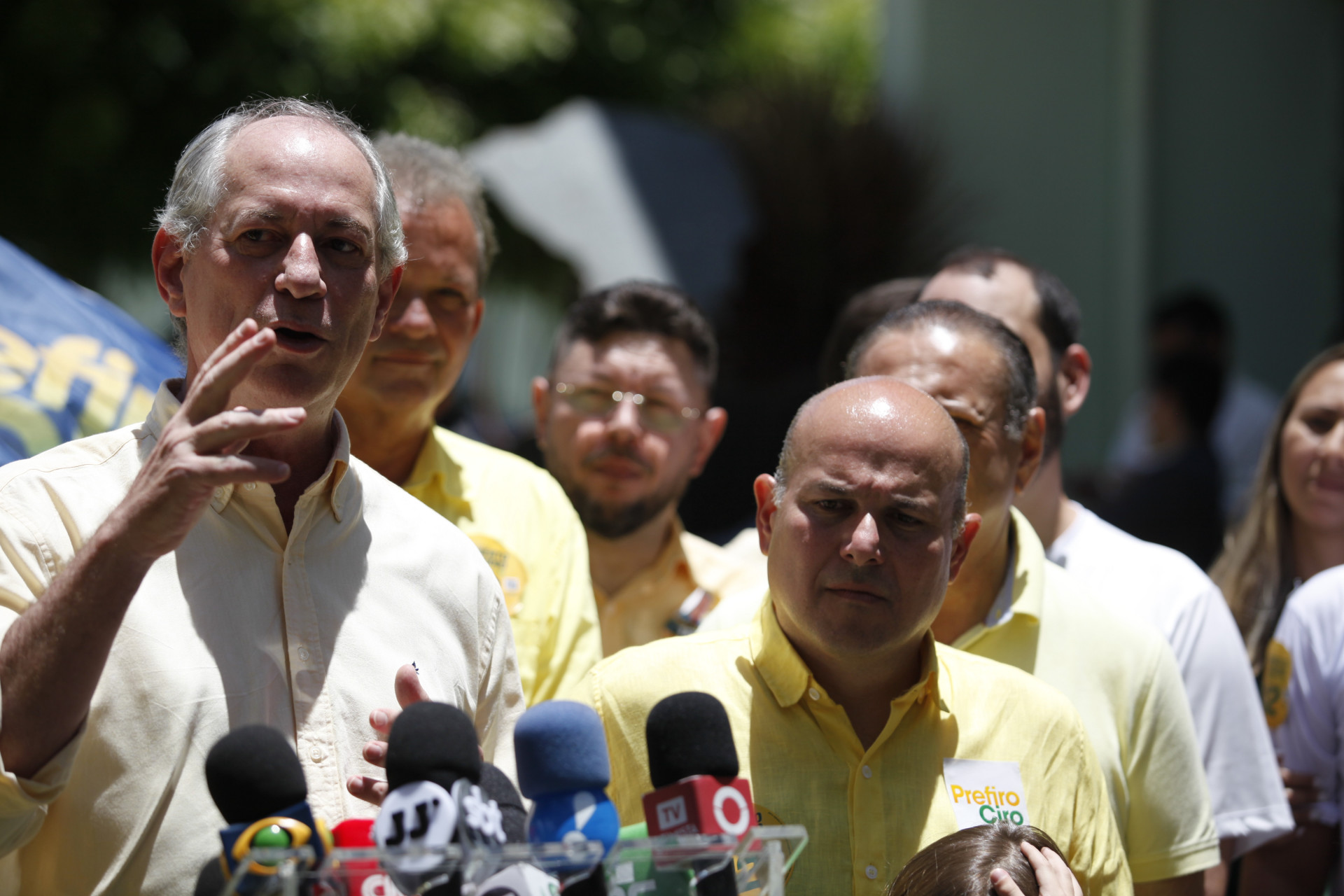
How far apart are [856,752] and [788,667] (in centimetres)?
19

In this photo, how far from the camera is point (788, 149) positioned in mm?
9008

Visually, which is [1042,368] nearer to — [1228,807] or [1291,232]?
[1228,807]

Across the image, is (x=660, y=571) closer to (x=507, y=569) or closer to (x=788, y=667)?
(x=507, y=569)

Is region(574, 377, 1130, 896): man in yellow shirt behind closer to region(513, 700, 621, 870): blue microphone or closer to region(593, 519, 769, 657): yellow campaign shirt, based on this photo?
region(513, 700, 621, 870): blue microphone

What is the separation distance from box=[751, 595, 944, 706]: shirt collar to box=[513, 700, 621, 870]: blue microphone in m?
0.80

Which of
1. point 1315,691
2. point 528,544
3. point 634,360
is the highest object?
point 634,360

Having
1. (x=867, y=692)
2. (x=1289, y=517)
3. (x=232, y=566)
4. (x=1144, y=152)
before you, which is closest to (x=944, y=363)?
(x=867, y=692)

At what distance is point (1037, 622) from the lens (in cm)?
294

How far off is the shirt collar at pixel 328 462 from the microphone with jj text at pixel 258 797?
566 millimetres

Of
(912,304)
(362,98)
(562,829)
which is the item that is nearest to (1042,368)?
(912,304)

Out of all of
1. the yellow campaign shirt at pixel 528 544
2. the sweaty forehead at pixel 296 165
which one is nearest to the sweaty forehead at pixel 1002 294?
the yellow campaign shirt at pixel 528 544

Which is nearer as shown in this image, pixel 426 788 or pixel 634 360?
pixel 426 788

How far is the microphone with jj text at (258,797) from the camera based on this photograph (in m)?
1.52

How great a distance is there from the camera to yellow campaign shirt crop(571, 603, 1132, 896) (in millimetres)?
2324
